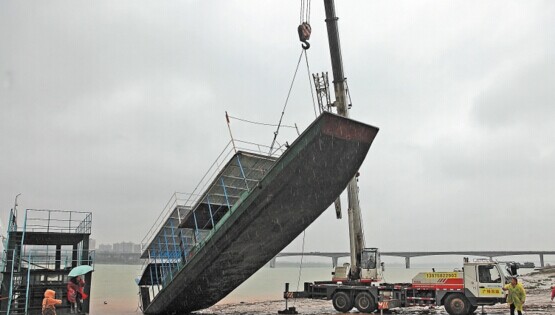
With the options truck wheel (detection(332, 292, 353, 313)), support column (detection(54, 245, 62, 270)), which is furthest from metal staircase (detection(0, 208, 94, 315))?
truck wheel (detection(332, 292, 353, 313))

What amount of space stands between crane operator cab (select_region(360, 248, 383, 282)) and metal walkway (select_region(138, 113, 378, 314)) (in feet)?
10.9

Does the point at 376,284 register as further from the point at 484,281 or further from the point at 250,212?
the point at 250,212

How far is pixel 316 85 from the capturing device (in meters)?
18.7

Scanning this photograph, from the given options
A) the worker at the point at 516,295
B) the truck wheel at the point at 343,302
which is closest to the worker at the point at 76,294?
the truck wheel at the point at 343,302

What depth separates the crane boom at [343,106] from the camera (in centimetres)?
1507

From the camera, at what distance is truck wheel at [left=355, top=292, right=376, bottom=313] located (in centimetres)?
1606

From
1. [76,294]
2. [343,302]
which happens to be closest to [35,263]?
[76,294]

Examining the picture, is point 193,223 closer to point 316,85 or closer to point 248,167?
point 248,167

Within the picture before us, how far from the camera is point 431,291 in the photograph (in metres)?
15.6

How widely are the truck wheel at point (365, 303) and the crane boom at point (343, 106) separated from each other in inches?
48.4

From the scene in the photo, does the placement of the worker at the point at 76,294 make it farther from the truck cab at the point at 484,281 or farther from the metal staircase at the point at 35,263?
the truck cab at the point at 484,281

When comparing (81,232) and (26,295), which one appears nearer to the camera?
(26,295)

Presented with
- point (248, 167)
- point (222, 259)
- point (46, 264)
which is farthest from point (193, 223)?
point (46, 264)

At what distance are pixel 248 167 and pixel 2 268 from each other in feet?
25.3
